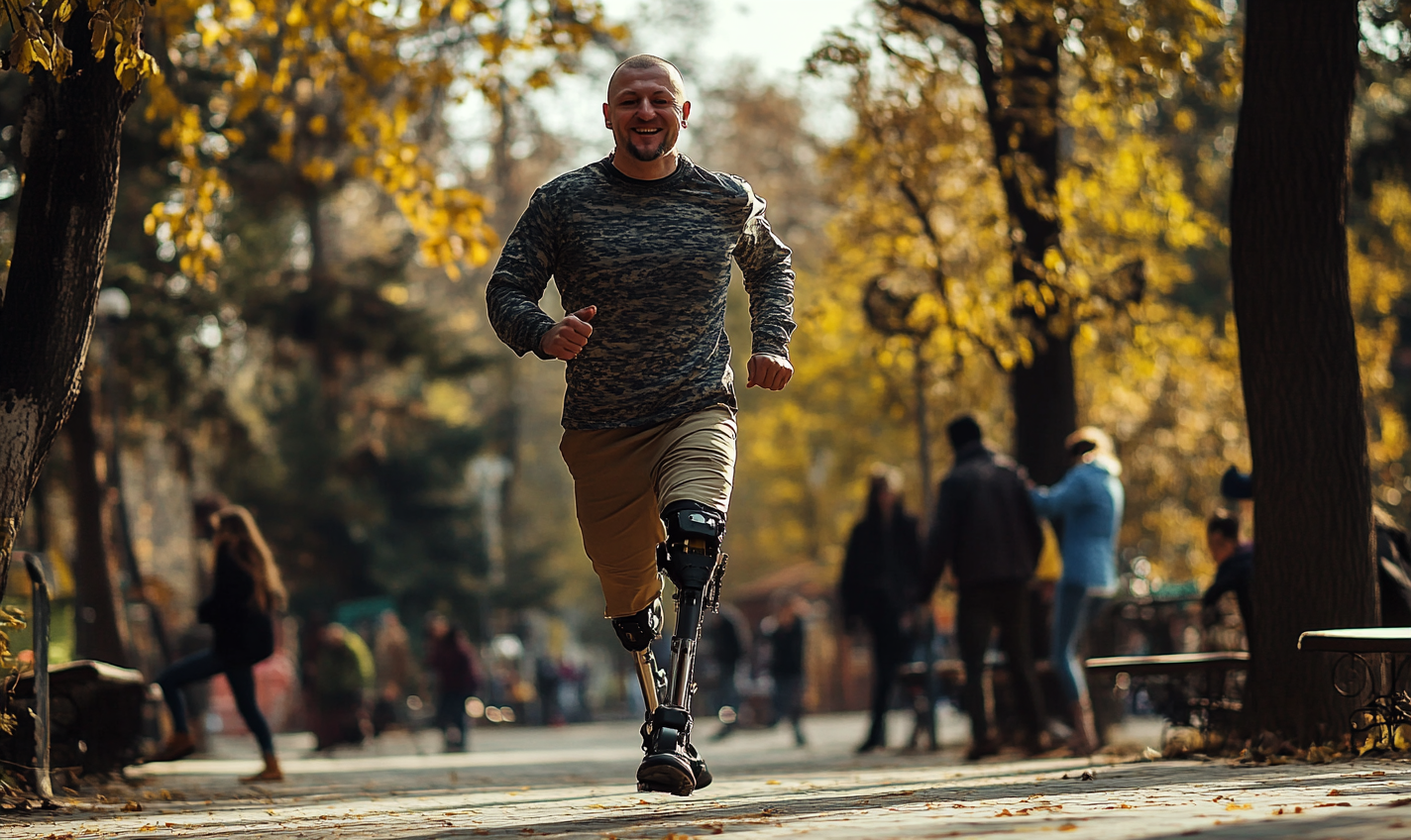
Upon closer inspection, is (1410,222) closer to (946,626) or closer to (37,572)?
(946,626)

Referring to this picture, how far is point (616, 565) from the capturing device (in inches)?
244

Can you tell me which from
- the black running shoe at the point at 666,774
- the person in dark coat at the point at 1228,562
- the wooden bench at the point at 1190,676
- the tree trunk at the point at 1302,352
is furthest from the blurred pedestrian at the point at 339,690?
the black running shoe at the point at 666,774

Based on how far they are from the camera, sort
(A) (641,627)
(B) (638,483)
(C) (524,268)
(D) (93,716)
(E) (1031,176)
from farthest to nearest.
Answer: (E) (1031,176), (D) (93,716), (A) (641,627), (B) (638,483), (C) (524,268)

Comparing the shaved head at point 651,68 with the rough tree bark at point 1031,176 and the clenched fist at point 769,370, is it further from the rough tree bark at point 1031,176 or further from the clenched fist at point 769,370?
the rough tree bark at point 1031,176

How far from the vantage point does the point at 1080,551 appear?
37.3ft

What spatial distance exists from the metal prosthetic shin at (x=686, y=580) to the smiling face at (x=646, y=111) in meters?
1.14

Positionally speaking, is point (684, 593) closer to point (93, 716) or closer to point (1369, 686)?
point (1369, 686)

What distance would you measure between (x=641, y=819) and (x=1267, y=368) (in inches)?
165

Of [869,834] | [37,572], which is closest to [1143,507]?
[37,572]

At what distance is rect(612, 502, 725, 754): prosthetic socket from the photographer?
17.9 ft

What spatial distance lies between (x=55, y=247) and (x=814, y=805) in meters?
3.80

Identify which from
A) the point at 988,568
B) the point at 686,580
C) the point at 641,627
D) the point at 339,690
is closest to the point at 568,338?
the point at 686,580

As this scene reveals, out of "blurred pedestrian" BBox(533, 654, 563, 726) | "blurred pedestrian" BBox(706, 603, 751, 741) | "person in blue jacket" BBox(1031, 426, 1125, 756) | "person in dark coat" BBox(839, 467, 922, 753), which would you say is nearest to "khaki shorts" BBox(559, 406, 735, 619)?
"person in blue jacket" BBox(1031, 426, 1125, 756)

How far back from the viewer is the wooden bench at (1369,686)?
7434 mm
